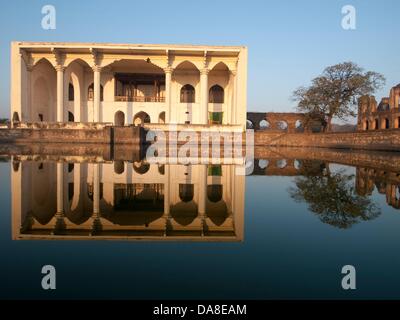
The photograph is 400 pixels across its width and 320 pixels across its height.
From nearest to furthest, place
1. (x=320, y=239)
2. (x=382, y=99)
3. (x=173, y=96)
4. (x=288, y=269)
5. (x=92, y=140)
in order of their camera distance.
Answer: (x=288, y=269) < (x=320, y=239) < (x=92, y=140) < (x=173, y=96) < (x=382, y=99)

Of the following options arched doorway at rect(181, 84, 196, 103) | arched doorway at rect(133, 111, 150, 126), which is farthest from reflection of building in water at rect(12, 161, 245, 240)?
arched doorway at rect(133, 111, 150, 126)

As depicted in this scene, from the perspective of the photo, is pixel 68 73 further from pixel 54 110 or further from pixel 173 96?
pixel 173 96

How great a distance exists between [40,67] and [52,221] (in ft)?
98.9

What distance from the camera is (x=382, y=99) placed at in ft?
127

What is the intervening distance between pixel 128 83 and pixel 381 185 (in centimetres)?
2877

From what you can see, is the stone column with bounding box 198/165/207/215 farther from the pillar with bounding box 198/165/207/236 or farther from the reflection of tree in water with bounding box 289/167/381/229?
the reflection of tree in water with bounding box 289/167/381/229

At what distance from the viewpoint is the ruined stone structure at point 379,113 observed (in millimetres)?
28594

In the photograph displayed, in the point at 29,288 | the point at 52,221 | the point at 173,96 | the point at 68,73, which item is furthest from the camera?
the point at 173,96

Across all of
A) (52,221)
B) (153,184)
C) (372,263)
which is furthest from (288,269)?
(153,184)

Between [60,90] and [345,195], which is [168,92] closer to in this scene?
[60,90]

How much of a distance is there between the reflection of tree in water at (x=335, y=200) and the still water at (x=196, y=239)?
2cm

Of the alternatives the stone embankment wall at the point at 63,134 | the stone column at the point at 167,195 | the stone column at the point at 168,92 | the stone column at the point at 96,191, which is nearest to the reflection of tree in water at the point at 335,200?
the stone column at the point at 167,195

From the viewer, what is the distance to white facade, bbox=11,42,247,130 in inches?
1098

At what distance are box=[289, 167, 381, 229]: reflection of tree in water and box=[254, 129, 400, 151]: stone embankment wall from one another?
Answer: 16.6 metres
